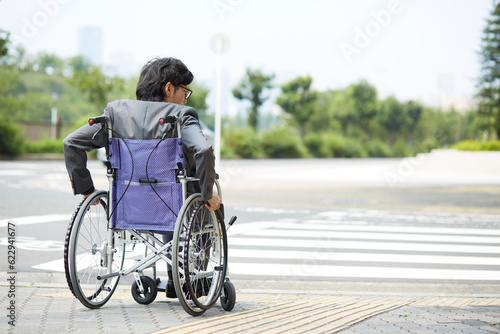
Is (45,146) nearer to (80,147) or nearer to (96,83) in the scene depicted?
(96,83)

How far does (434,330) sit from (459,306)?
3.28ft

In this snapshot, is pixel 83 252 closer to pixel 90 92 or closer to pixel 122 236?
pixel 122 236

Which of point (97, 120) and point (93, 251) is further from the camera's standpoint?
point (93, 251)

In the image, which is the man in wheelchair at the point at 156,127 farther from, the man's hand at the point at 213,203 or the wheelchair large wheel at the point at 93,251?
the wheelchair large wheel at the point at 93,251

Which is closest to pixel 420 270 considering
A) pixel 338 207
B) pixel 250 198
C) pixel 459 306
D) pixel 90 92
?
pixel 459 306

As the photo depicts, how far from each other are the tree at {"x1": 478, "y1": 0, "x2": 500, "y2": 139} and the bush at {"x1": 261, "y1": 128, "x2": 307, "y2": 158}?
48.3ft

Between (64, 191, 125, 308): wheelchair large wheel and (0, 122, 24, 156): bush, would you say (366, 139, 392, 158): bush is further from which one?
(64, 191, 125, 308): wheelchair large wheel

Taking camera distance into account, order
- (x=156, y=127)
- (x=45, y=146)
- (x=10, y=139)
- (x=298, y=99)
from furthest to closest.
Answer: (x=298, y=99) → (x=45, y=146) → (x=10, y=139) → (x=156, y=127)

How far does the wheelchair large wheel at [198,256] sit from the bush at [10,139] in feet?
105

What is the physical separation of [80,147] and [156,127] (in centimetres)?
48

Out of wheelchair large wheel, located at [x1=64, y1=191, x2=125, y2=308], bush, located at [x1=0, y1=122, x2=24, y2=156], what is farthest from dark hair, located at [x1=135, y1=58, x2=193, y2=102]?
bush, located at [x1=0, y1=122, x2=24, y2=156]

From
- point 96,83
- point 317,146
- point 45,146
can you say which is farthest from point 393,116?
point 45,146

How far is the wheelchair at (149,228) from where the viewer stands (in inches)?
153

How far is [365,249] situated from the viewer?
8.02 m
